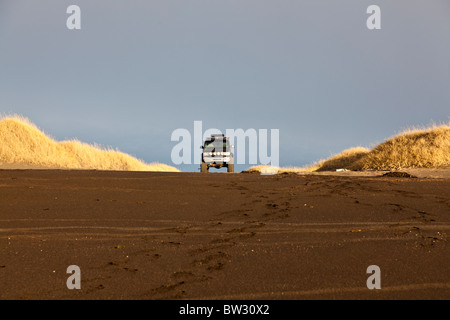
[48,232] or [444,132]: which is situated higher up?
[444,132]

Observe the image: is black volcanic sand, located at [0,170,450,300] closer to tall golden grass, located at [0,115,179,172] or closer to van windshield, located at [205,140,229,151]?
van windshield, located at [205,140,229,151]

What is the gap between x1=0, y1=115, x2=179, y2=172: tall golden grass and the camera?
24.7 m

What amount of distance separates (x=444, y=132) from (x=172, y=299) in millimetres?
26105

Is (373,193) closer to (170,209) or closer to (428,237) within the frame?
(428,237)

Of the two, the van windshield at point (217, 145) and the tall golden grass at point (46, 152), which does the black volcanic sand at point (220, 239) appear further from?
the tall golden grass at point (46, 152)

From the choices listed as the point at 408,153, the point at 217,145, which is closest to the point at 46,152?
the point at 217,145

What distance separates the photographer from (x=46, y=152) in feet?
88.4

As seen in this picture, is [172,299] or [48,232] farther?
[48,232]

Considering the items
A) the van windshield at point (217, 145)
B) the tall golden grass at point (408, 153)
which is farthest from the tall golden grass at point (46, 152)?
the tall golden grass at point (408, 153)

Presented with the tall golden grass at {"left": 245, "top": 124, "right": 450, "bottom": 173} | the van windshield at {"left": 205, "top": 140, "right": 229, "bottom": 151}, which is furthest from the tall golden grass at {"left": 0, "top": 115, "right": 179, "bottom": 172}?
the tall golden grass at {"left": 245, "top": 124, "right": 450, "bottom": 173}

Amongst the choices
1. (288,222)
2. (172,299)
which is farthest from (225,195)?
(172,299)

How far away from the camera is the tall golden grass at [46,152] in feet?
81.0

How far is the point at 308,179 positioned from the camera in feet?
37.0
